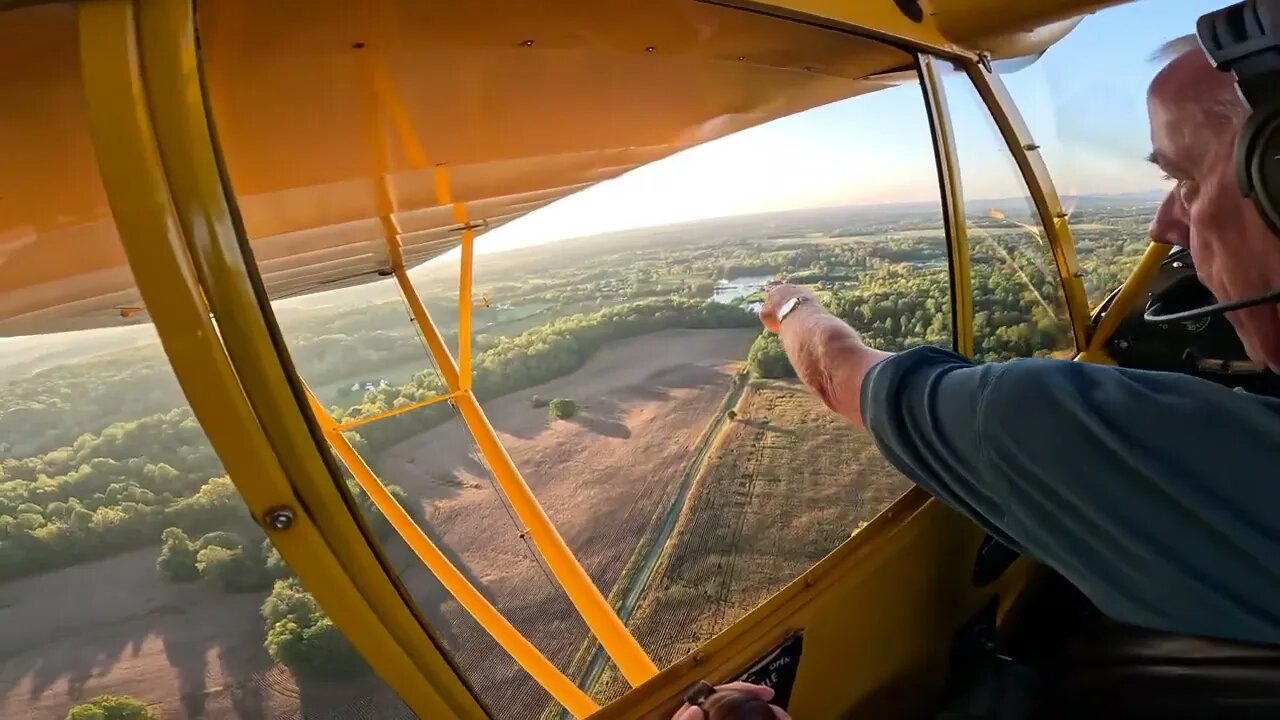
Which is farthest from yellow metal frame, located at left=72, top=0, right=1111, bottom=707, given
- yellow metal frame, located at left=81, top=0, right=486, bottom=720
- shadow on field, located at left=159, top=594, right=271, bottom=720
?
shadow on field, located at left=159, top=594, right=271, bottom=720

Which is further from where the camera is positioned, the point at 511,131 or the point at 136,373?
the point at 511,131

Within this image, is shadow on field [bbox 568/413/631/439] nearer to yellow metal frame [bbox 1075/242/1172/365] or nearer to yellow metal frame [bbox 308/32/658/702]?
yellow metal frame [bbox 308/32/658/702]

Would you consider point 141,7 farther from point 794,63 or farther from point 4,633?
point 4,633

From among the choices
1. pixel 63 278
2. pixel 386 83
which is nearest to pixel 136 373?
pixel 63 278

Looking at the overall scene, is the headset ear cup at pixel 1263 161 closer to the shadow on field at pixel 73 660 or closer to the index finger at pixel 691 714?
the index finger at pixel 691 714

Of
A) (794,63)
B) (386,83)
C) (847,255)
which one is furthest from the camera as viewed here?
(847,255)

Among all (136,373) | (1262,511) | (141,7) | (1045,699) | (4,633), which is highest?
(141,7)

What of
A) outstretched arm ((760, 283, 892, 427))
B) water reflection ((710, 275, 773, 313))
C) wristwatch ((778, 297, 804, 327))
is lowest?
outstretched arm ((760, 283, 892, 427))
